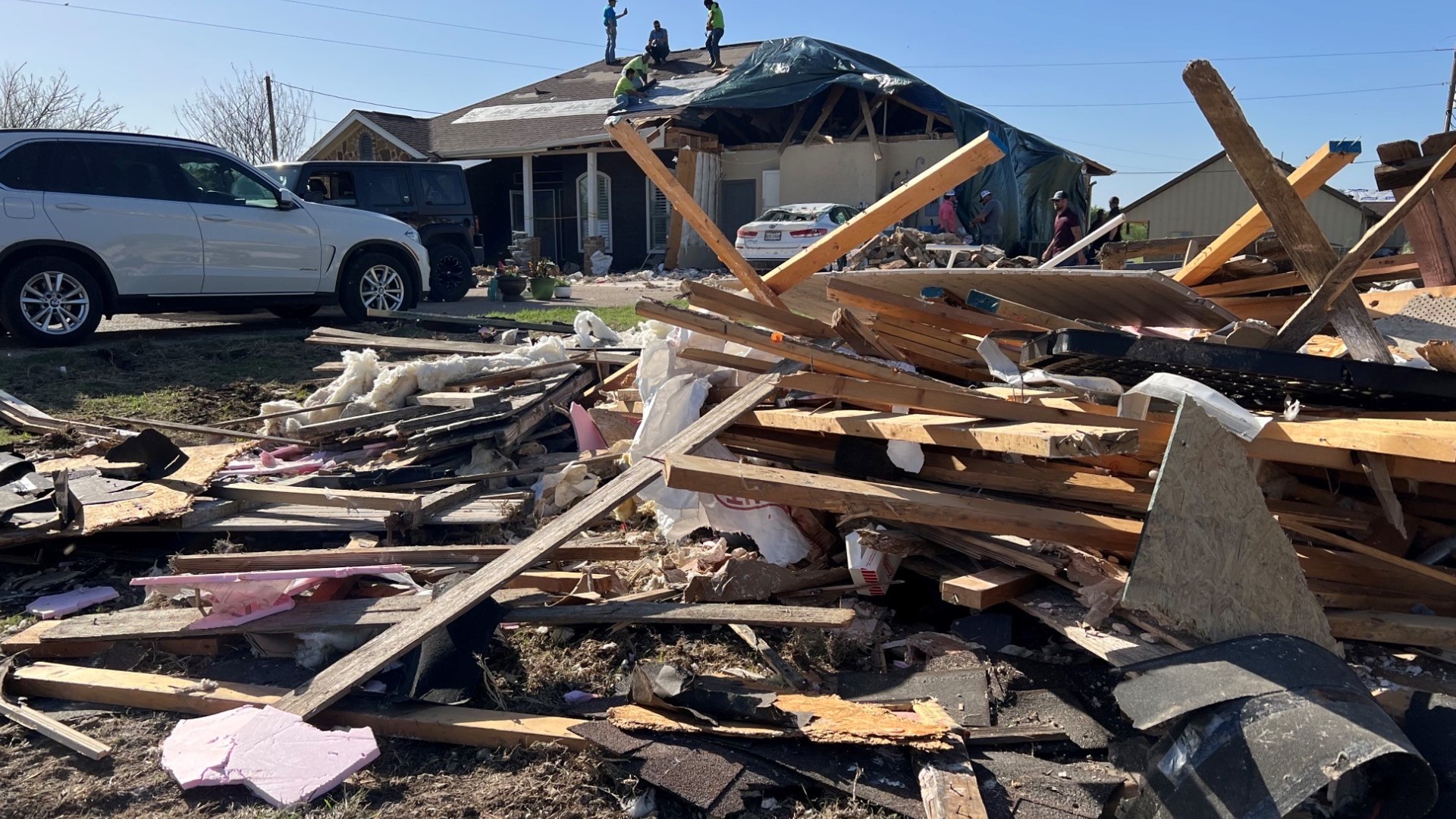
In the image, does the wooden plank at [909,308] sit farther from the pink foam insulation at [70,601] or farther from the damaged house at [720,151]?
the damaged house at [720,151]

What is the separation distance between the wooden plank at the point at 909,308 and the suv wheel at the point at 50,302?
23.8 ft

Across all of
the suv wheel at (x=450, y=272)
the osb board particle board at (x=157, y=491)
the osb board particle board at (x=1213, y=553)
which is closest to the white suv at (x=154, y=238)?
the osb board particle board at (x=157, y=491)

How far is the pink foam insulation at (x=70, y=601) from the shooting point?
397cm

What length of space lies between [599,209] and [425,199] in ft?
33.3

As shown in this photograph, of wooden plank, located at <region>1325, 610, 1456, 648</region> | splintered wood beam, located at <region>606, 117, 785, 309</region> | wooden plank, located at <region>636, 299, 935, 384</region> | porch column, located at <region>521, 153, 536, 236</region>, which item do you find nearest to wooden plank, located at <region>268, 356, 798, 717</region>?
wooden plank, located at <region>636, 299, 935, 384</region>

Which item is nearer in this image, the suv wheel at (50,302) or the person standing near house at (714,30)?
the suv wheel at (50,302)

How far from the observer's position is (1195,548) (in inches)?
109

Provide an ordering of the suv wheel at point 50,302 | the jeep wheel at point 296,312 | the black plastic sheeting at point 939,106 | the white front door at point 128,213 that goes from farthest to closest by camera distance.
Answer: the black plastic sheeting at point 939,106 < the jeep wheel at point 296,312 < the white front door at point 128,213 < the suv wheel at point 50,302

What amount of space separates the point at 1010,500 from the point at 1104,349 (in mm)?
646

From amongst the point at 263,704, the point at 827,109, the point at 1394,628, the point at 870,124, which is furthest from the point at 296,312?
the point at 827,109

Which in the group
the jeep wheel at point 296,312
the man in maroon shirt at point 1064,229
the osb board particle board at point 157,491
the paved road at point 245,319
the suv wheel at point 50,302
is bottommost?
the osb board particle board at point 157,491

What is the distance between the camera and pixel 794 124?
22422mm

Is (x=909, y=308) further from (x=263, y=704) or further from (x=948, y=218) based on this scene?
(x=948, y=218)

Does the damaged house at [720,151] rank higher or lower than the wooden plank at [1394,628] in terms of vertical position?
higher
